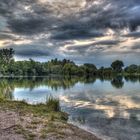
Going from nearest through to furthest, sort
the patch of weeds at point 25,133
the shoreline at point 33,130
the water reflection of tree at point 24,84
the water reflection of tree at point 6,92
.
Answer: the patch of weeds at point 25,133
the shoreline at point 33,130
the water reflection of tree at point 6,92
the water reflection of tree at point 24,84

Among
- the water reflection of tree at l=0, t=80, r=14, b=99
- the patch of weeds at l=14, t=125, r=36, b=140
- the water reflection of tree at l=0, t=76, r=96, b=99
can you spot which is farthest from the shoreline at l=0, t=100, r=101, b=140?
the water reflection of tree at l=0, t=76, r=96, b=99

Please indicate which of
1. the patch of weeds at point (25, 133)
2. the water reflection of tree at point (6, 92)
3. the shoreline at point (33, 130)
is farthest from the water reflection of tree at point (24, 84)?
the patch of weeds at point (25, 133)

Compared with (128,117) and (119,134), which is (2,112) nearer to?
(119,134)

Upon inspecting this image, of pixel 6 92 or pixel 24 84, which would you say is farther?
pixel 24 84

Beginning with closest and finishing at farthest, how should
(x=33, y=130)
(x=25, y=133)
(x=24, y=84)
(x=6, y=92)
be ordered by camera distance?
(x=25, y=133), (x=33, y=130), (x=6, y=92), (x=24, y=84)

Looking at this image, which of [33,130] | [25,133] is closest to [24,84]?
[33,130]

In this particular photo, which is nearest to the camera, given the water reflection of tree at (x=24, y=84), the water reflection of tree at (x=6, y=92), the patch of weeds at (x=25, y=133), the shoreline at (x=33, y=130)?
the patch of weeds at (x=25, y=133)

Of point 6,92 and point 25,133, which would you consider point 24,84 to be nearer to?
point 6,92

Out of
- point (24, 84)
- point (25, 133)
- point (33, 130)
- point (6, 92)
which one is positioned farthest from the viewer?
point (24, 84)

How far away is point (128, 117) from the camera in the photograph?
2639 centimetres

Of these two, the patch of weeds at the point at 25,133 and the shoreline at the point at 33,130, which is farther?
the shoreline at the point at 33,130

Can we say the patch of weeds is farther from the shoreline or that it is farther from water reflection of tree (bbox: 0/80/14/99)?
water reflection of tree (bbox: 0/80/14/99)

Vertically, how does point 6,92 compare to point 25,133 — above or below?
below

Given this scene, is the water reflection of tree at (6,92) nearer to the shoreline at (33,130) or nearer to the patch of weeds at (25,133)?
the shoreline at (33,130)
